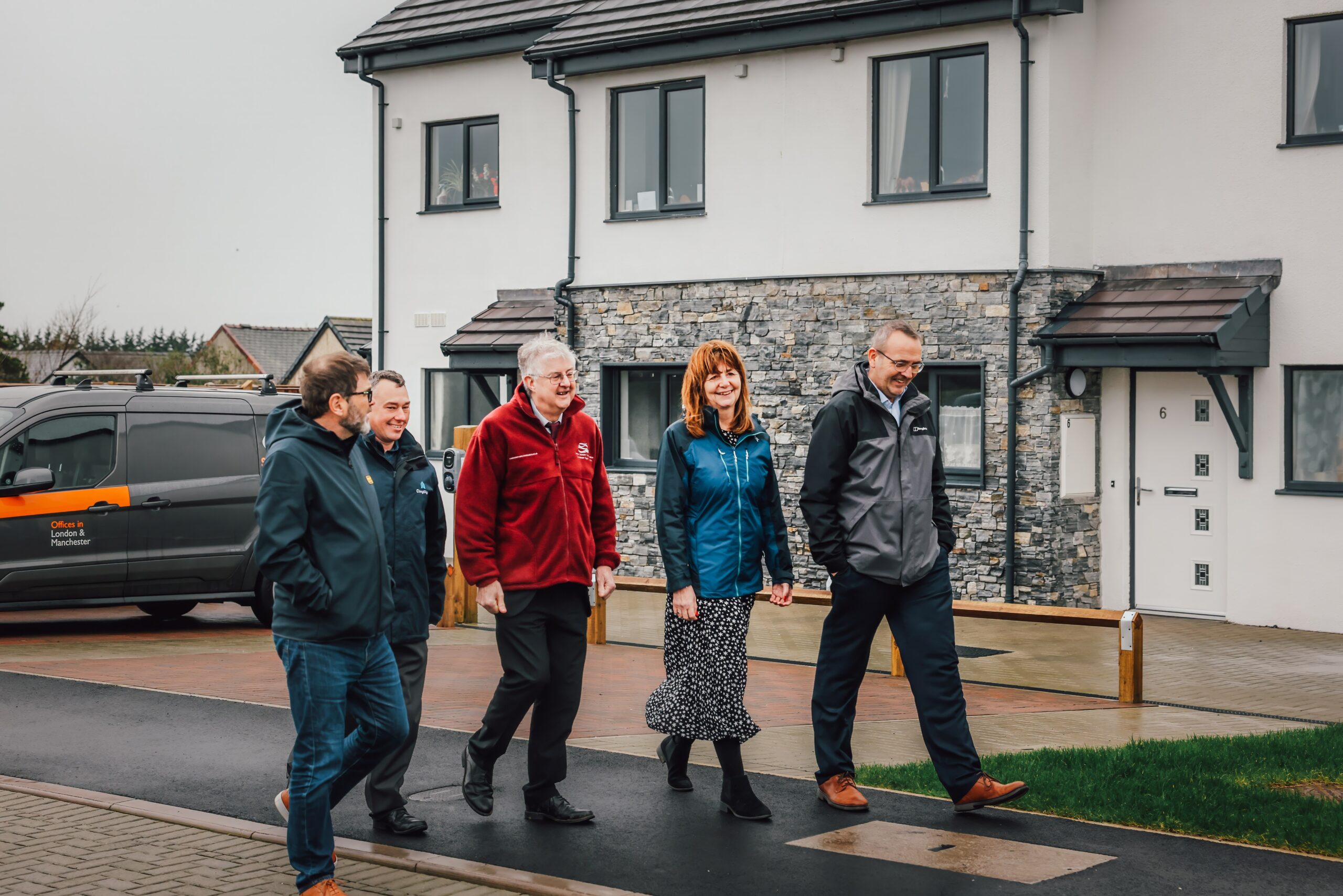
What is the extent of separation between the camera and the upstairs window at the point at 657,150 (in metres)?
19.1

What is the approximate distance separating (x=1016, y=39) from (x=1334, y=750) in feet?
32.1

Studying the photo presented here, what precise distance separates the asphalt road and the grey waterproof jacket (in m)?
1.13

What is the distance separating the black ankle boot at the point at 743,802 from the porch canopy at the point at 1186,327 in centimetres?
933

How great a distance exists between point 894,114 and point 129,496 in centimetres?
893

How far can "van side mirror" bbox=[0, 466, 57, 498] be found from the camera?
1307 cm

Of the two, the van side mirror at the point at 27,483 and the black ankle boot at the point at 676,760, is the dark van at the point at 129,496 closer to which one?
the van side mirror at the point at 27,483

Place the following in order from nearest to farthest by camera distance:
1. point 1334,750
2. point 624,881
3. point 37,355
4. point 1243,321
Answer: point 624,881 → point 1334,750 → point 1243,321 → point 37,355

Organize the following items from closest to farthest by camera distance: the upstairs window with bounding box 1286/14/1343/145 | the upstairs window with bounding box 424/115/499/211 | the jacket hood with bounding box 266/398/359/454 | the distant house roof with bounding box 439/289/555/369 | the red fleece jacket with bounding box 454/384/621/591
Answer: the jacket hood with bounding box 266/398/359/454 < the red fleece jacket with bounding box 454/384/621/591 < the upstairs window with bounding box 1286/14/1343/145 < the distant house roof with bounding box 439/289/555/369 < the upstairs window with bounding box 424/115/499/211

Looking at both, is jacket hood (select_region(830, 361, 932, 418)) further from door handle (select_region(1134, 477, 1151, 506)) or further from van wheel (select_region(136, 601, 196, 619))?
door handle (select_region(1134, 477, 1151, 506))

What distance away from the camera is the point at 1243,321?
48.8ft

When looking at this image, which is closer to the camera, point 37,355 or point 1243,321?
point 1243,321

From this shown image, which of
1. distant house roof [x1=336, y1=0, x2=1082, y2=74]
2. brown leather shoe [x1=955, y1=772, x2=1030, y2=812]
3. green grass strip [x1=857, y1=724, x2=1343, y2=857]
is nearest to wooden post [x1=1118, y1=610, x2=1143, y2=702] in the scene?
green grass strip [x1=857, y1=724, x2=1343, y2=857]

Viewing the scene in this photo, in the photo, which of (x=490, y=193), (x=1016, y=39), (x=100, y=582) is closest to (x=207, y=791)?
(x=100, y=582)

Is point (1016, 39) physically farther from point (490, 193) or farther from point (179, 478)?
point (179, 478)
